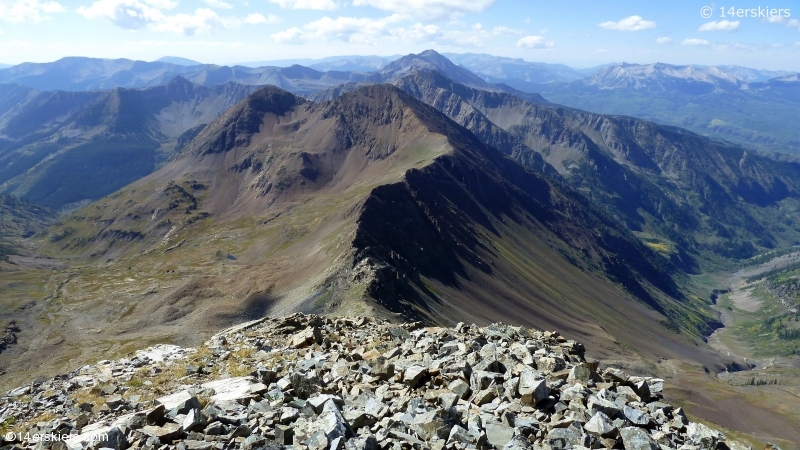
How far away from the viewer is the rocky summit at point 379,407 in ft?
56.5

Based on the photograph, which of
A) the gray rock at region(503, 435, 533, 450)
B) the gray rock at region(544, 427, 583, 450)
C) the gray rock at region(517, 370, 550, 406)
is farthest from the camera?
the gray rock at region(517, 370, 550, 406)

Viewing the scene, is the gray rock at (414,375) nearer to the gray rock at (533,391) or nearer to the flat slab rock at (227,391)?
the gray rock at (533,391)

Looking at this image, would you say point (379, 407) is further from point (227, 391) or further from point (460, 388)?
point (227, 391)

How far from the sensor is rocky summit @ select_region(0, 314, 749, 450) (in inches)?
678

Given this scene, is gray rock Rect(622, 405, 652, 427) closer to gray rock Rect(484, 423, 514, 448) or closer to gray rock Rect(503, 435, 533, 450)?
gray rock Rect(503, 435, 533, 450)

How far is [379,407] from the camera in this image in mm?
19422

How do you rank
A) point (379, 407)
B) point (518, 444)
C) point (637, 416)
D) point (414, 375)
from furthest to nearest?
point (414, 375)
point (379, 407)
point (637, 416)
point (518, 444)

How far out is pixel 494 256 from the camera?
19312 centimetres

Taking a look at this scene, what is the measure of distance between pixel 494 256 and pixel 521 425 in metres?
178

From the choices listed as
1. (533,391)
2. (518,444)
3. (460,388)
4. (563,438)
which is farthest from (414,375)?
(563,438)

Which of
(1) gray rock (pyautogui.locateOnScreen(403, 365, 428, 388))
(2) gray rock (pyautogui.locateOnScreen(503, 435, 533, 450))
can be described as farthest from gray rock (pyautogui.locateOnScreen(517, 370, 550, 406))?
(1) gray rock (pyautogui.locateOnScreen(403, 365, 428, 388))

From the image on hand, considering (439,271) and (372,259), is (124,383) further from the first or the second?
(439,271)

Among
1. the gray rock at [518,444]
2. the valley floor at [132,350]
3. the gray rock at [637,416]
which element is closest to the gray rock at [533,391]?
the gray rock at [518,444]

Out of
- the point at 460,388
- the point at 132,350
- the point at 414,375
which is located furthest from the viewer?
the point at 132,350
